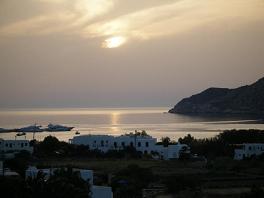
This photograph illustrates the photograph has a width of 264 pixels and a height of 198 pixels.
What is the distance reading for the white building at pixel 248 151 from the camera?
44.9 meters

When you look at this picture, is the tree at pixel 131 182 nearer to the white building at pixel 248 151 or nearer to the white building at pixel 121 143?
the white building at pixel 248 151

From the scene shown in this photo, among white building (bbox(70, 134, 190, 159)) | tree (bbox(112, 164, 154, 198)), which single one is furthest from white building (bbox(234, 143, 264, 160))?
tree (bbox(112, 164, 154, 198))

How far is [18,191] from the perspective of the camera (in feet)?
58.0

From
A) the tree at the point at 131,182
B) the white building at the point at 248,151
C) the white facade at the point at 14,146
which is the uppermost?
the white facade at the point at 14,146

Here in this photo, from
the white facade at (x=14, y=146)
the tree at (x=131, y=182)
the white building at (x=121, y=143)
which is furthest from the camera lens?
the white building at (x=121, y=143)

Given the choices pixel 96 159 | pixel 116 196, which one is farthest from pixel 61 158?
pixel 116 196

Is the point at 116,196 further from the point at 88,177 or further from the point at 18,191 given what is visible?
the point at 18,191

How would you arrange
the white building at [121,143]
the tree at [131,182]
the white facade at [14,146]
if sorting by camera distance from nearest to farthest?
the tree at [131,182] → the white facade at [14,146] → the white building at [121,143]

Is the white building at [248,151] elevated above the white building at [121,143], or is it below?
below

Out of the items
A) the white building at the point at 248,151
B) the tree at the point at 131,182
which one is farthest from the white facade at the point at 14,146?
the tree at the point at 131,182

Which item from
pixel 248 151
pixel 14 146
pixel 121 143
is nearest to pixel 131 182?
pixel 248 151

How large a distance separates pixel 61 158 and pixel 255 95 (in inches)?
5821

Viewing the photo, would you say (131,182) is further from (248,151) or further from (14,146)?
(14,146)

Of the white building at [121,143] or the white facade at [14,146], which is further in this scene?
the white building at [121,143]
